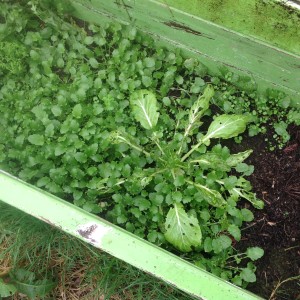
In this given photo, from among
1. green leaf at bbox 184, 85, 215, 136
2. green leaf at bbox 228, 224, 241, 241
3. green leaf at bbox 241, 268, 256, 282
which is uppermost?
green leaf at bbox 184, 85, 215, 136

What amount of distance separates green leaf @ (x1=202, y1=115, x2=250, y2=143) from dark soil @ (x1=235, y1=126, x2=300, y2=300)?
8.8 inches

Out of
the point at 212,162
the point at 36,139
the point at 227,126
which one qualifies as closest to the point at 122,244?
the point at 212,162

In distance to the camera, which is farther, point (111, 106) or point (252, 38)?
point (111, 106)

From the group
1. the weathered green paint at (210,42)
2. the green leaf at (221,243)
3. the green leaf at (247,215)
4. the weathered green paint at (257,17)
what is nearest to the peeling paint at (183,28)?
the weathered green paint at (210,42)

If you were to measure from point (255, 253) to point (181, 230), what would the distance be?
0.48 m

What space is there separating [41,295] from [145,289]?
25.1 inches

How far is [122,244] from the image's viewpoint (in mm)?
2107

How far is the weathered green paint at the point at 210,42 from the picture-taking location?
260 centimetres

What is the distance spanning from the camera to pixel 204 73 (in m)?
3.05

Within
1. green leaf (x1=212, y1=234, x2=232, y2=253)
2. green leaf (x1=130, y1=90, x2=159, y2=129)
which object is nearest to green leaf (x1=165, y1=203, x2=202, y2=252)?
Result: green leaf (x1=212, y1=234, x2=232, y2=253)

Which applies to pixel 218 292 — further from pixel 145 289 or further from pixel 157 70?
pixel 157 70

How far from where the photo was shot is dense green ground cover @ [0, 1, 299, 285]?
2.78m

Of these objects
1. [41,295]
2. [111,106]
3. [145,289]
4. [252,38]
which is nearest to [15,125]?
[111,106]

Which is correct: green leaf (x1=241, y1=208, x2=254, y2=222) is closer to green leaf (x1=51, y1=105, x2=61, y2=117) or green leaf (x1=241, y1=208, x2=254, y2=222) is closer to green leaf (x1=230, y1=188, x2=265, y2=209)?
green leaf (x1=230, y1=188, x2=265, y2=209)
